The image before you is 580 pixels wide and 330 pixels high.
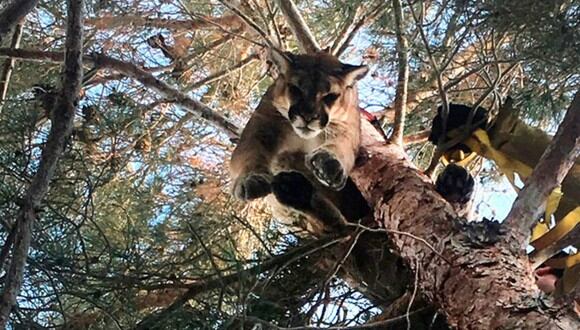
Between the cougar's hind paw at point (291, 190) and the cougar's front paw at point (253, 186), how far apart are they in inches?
8.2

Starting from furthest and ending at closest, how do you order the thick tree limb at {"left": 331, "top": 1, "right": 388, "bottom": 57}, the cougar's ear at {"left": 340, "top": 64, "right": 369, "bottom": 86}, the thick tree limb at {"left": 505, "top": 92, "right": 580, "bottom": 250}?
1. the thick tree limb at {"left": 331, "top": 1, "right": 388, "bottom": 57}
2. the cougar's ear at {"left": 340, "top": 64, "right": 369, "bottom": 86}
3. the thick tree limb at {"left": 505, "top": 92, "right": 580, "bottom": 250}

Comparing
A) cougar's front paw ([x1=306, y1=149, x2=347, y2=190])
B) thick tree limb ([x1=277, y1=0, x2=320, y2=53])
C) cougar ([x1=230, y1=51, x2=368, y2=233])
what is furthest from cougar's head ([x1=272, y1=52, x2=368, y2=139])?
thick tree limb ([x1=277, y1=0, x2=320, y2=53])

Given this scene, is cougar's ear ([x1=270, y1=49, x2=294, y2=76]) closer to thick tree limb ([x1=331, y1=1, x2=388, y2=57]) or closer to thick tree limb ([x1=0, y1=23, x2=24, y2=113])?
thick tree limb ([x1=331, y1=1, x2=388, y2=57])

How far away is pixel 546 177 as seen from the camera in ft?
7.21

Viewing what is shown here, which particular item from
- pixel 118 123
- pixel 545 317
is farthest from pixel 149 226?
pixel 545 317

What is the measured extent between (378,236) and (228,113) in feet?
5.29

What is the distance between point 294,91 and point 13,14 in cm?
111

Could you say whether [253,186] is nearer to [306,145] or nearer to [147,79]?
[306,145]

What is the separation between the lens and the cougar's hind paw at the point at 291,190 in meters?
2.75

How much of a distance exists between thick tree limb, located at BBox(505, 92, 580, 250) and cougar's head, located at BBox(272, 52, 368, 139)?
36.7 inches

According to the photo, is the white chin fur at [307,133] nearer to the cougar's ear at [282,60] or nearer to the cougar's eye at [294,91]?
the cougar's eye at [294,91]

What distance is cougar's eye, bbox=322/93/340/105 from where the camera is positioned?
10.2 feet

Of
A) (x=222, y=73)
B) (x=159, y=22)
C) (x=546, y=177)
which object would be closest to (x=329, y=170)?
(x=546, y=177)

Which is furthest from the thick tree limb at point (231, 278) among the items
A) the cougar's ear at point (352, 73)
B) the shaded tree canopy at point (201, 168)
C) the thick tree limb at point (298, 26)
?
the thick tree limb at point (298, 26)
